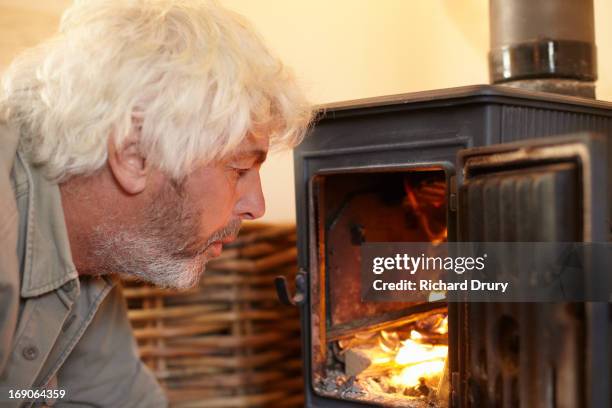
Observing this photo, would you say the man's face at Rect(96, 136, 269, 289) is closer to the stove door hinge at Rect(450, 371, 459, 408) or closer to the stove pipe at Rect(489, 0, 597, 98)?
the stove door hinge at Rect(450, 371, 459, 408)

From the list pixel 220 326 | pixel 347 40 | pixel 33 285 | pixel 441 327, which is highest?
pixel 347 40

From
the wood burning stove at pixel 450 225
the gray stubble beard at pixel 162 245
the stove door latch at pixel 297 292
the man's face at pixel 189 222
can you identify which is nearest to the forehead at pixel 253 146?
the man's face at pixel 189 222

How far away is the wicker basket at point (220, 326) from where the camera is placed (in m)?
1.95

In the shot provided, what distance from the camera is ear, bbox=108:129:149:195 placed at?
109cm

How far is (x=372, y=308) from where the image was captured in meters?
1.67

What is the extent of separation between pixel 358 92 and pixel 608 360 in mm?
1473

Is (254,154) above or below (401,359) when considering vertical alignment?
above

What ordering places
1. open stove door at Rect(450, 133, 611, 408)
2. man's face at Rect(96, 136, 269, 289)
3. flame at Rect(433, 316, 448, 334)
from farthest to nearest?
flame at Rect(433, 316, 448, 334)
man's face at Rect(96, 136, 269, 289)
open stove door at Rect(450, 133, 611, 408)

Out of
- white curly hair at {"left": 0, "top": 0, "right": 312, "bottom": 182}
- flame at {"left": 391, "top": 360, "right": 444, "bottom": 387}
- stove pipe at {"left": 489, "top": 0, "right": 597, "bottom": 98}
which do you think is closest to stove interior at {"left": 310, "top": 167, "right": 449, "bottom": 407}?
flame at {"left": 391, "top": 360, "right": 444, "bottom": 387}

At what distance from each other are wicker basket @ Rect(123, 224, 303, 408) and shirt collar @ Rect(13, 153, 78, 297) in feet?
2.72

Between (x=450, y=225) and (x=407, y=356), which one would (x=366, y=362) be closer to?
(x=407, y=356)

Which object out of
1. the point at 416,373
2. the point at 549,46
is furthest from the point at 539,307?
the point at 549,46

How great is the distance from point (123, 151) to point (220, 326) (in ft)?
3.21

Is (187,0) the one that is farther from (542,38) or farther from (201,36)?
(542,38)
